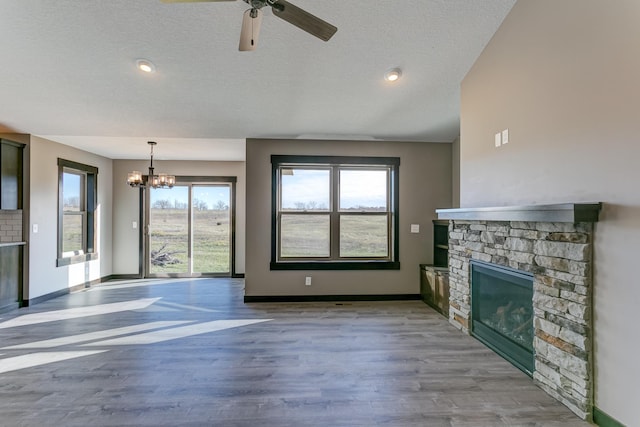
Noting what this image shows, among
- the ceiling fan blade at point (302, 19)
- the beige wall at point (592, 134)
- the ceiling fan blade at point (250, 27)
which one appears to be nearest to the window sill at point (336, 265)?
the beige wall at point (592, 134)

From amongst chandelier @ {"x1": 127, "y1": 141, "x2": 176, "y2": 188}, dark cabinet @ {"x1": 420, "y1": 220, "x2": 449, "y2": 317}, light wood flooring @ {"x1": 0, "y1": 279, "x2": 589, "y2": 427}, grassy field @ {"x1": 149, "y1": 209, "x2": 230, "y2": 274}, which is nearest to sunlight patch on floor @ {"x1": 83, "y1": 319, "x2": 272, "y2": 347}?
light wood flooring @ {"x1": 0, "y1": 279, "x2": 589, "y2": 427}

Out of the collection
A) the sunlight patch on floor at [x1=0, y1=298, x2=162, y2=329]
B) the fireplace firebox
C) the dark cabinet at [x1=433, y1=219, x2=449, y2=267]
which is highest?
the dark cabinet at [x1=433, y1=219, x2=449, y2=267]

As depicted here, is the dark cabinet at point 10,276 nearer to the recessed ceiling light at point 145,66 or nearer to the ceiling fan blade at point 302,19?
the recessed ceiling light at point 145,66

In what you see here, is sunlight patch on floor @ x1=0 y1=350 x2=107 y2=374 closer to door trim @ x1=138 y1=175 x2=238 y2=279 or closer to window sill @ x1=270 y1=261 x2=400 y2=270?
window sill @ x1=270 y1=261 x2=400 y2=270

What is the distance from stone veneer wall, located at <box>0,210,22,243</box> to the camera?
472 centimetres

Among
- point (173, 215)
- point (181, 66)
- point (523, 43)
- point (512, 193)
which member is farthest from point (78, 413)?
point (173, 215)

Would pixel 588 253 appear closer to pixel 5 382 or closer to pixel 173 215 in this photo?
pixel 5 382

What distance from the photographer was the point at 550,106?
259cm

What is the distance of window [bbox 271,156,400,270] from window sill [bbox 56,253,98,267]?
364 cm

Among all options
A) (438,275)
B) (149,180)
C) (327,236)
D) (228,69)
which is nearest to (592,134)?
(438,275)

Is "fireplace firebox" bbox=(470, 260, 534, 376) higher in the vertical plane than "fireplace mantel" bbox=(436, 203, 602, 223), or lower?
lower

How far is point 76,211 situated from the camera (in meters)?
6.07

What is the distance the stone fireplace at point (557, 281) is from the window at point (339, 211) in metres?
2.20

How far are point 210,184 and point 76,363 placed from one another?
4607 mm
